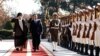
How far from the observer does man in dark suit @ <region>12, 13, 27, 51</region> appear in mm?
26688

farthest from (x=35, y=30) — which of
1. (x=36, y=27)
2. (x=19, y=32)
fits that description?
(x=19, y=32)

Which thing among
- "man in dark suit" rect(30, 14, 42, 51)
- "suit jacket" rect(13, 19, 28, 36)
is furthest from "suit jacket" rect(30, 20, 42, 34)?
"suit jacket" rect(13, 19, 28, 36)

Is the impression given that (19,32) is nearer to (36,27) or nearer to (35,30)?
(35,30)

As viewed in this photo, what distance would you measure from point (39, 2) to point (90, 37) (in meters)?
58.5

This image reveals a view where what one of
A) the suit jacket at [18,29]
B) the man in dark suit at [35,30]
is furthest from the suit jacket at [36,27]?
the suit jacket at [18,29]

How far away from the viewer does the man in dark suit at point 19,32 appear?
2669 centimetres

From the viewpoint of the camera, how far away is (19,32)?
26.8 meters

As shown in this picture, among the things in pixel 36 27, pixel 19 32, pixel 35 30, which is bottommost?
pixel 19 32

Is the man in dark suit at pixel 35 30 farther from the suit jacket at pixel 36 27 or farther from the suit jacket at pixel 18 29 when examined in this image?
the suit jacket at pixel 18 29

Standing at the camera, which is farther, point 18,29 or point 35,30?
point 18,29

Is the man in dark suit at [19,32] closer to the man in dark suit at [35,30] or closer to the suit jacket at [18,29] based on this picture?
the suit jacket at [18,29]

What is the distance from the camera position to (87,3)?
6975 centimetres

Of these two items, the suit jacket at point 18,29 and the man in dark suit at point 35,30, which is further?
the suit jacket at point 18,29

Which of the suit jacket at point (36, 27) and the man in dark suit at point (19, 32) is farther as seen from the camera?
the man in dark suit at point (19, 32)
